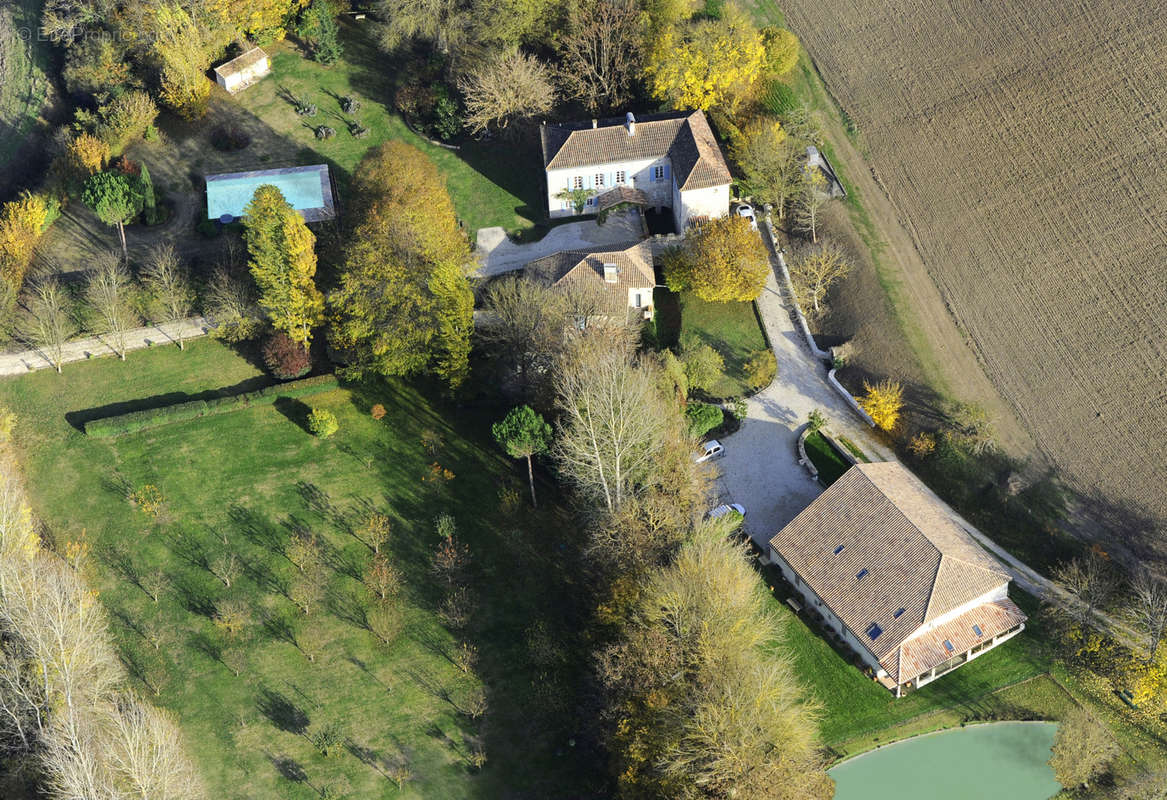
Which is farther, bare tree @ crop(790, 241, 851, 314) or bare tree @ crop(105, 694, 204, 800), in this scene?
bare tree @ crop(790, 241, 851, 314)

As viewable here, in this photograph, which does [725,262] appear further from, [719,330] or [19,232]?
[19,232]

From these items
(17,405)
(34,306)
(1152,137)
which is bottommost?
(17,405)

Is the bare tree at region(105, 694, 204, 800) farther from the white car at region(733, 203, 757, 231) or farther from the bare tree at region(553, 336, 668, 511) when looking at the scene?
the white car at region(733, 203, 757, 231)

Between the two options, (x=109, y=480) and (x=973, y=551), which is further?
(x=109, y=480)

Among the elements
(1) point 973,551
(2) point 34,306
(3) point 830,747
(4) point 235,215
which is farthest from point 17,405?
A: (1) point 973,551

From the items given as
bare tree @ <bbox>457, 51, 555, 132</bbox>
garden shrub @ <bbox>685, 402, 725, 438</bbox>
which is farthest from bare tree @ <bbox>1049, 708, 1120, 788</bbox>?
bare tree @ <bbox>457, 51, 555, 132</bbox>

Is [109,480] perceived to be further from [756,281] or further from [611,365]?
[756,281]

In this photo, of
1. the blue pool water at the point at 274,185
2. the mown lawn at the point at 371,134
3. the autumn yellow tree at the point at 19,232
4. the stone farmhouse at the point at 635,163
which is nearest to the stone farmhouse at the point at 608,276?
the stone farmhouse at the point at 635,163
